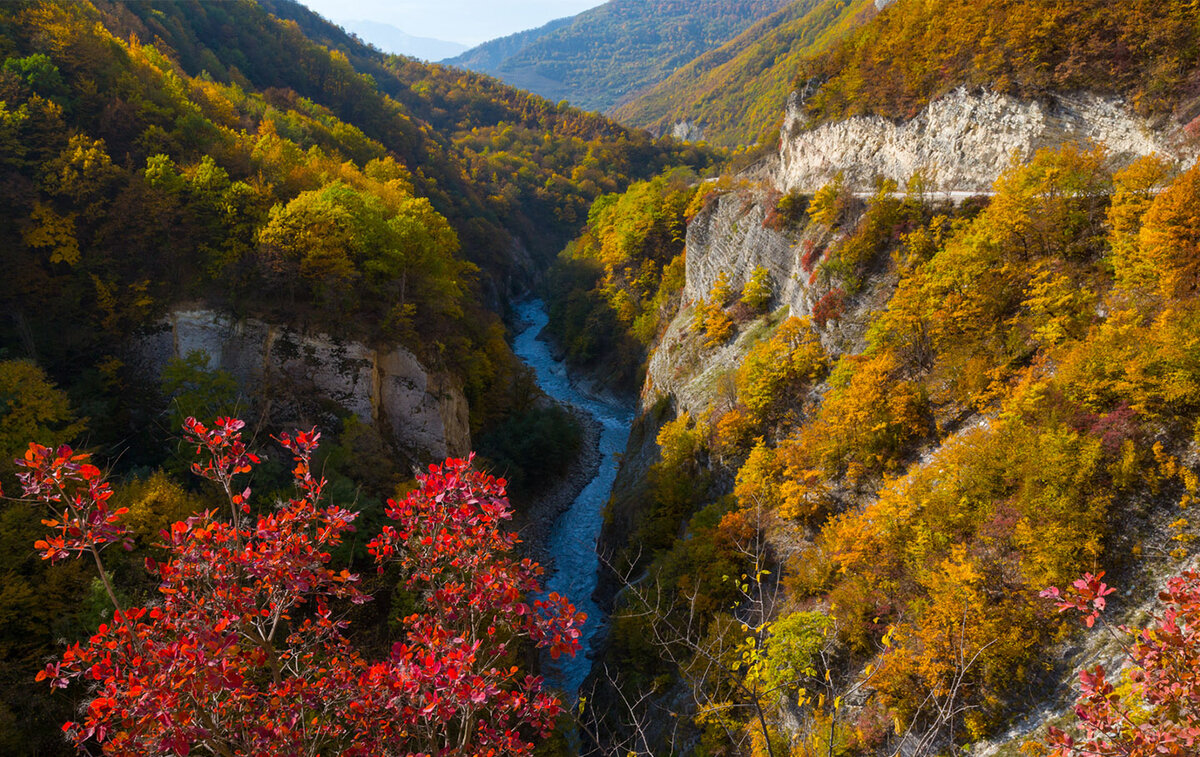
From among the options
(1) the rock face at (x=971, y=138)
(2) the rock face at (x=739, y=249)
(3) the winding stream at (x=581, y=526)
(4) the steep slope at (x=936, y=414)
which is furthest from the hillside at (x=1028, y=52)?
(3) the winding stream at (x=581, y=526)

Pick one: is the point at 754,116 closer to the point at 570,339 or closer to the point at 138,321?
the point at 570,339

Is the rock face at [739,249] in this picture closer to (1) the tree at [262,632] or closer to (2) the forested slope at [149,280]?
(2) the forested slope at [149,280]

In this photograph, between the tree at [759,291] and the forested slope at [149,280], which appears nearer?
the forested slope at [149,280]

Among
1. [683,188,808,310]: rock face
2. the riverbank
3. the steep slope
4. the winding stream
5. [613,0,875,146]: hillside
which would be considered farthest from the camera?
[613,0,875,146]: hillside

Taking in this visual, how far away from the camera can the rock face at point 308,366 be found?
24719 millimetres

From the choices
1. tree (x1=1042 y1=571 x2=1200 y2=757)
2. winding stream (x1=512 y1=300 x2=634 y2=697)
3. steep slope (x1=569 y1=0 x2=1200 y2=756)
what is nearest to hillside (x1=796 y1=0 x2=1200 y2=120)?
steep slope (x1=569 y1=0 x2=1200 y2=756)

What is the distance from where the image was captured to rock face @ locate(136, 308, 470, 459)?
973 inches

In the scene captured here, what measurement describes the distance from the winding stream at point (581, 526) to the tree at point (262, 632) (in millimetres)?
11868

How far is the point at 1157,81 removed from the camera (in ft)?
56.5

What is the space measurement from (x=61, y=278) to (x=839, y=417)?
31.3m

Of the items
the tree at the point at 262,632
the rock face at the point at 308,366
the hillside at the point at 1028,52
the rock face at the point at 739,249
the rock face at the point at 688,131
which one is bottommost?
the rock face at the point at 308,366

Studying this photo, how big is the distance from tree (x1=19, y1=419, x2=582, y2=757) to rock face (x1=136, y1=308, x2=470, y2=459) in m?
20.2

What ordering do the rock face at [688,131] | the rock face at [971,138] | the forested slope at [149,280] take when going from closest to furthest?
the forested slope at [149,280] → the rock face at [971,138] → the rock face at [688,131]

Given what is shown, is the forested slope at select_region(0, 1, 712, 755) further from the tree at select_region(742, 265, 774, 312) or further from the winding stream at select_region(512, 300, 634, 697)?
the tree at select_region(742, 265, 774, 312)
